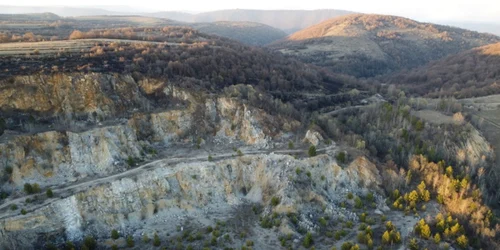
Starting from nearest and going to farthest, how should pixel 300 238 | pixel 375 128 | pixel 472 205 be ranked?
pixel 300 238 < pixel 472 205 < pixel 375 128

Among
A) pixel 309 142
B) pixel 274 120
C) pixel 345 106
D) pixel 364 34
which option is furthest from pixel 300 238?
pixel 364 34

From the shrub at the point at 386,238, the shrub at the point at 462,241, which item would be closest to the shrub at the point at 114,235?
the shrub at the point at 386,238

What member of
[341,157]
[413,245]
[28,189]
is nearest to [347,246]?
[413,245]

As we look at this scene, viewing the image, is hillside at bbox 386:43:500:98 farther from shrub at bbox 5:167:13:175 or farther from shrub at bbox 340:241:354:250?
shrub at bbox 5:167:13:175

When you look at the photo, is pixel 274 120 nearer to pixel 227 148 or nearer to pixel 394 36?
pixel 227 148

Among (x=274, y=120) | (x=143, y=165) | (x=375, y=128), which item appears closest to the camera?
(x=143, y=165)

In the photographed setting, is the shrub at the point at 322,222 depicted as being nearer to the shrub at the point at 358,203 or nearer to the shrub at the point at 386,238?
the shrub at the point at 358,203
